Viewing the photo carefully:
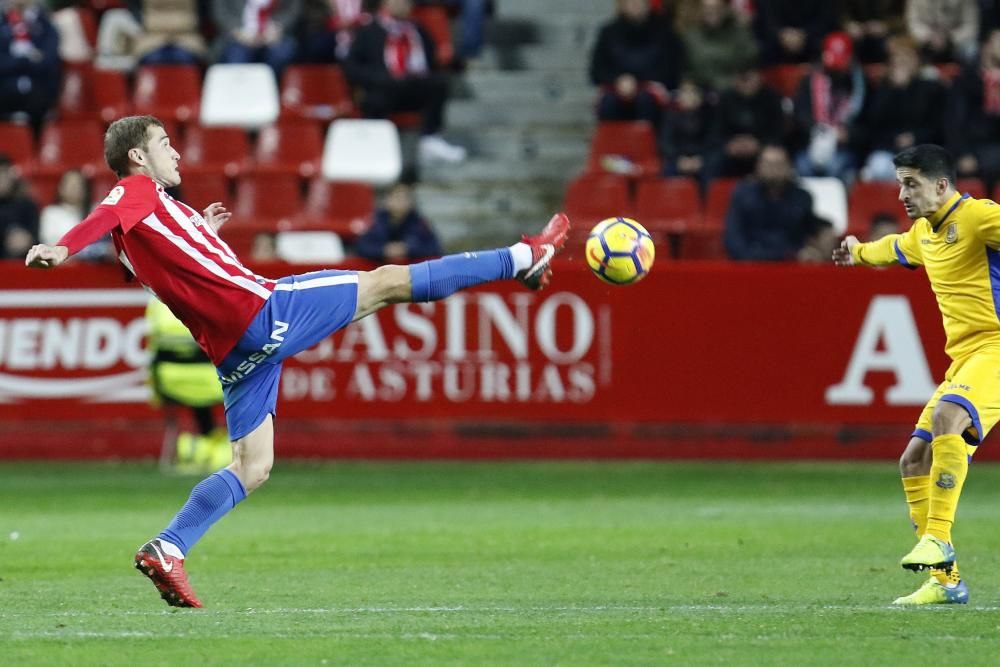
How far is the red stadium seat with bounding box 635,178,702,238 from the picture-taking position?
18.3 m

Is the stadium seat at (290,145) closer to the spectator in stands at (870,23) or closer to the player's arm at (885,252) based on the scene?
the spectator in stands at (870,23)

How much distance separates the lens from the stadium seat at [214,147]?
19.7 m

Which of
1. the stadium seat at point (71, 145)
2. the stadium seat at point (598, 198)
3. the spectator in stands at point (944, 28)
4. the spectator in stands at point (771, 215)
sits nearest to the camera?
the spectator in stands at point (771, 215)

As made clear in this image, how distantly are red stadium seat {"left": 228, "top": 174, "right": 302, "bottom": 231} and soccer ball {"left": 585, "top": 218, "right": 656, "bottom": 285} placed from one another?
10.6 meters

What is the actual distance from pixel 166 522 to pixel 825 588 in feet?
17.1

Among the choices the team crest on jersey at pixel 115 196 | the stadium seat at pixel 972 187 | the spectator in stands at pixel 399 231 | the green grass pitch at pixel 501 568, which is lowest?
the green grass pitch at pixel 501 568

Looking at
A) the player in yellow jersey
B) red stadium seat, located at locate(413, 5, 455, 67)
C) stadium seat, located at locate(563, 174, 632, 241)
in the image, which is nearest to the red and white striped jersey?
the player in yellow jersey

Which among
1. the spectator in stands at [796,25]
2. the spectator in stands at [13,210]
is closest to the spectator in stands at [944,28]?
the spectator in stands at [796,25]

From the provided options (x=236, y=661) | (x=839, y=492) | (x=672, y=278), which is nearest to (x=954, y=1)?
(x=672, y=278)

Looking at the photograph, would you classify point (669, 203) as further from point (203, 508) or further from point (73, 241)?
point (73, 241)

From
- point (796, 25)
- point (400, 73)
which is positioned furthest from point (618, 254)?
point (796, 25)

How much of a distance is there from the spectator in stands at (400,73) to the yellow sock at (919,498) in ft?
38.0

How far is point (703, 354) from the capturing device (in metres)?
16.2

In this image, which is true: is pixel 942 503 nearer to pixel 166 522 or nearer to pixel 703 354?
pixel 166 522
